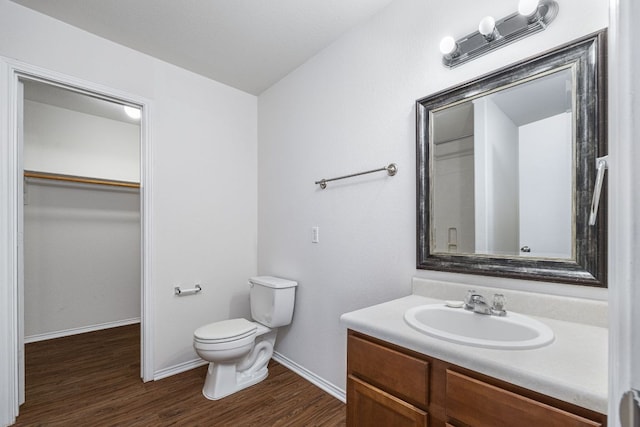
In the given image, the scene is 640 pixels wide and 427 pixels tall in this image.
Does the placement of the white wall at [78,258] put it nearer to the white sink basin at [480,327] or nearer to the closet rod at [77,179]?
the closet rod at [77,179]

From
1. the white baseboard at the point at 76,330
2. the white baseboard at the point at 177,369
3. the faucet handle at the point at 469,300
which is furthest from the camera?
the white baseboard at the point at 76,330

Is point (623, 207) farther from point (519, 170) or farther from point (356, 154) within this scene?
point (356, 154)

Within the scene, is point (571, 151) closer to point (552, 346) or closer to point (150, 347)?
point (552, 346)

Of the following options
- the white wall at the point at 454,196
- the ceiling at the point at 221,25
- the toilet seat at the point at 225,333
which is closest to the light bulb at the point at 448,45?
the white wall at the point at 454,196

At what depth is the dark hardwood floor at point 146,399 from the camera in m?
Answer: 1.73

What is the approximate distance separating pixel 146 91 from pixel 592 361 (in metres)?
2.80

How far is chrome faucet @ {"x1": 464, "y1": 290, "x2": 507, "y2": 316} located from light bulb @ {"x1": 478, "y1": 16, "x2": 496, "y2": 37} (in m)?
1.07

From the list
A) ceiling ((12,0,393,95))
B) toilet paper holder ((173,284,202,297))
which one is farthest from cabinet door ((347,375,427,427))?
ceiling ((12,0,393,95))

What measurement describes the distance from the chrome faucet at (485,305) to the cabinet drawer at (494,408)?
39 centimetres

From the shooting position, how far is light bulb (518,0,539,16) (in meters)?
1.12

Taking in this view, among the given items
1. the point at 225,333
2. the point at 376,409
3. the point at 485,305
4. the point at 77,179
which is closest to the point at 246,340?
the point at 225,333

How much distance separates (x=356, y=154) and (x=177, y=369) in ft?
6.93

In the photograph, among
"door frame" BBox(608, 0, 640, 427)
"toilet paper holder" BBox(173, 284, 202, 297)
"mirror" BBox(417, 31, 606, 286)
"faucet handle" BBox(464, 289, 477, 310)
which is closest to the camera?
"door frame" BBox(608, 0, 640, 427)

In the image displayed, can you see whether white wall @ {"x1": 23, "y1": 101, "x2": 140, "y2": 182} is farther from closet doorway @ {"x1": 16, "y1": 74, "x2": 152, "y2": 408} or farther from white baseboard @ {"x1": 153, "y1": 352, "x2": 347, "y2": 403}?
white baseboard @ {"x1": 153, "y1": 352, "x2": 347, "y2": 403}
